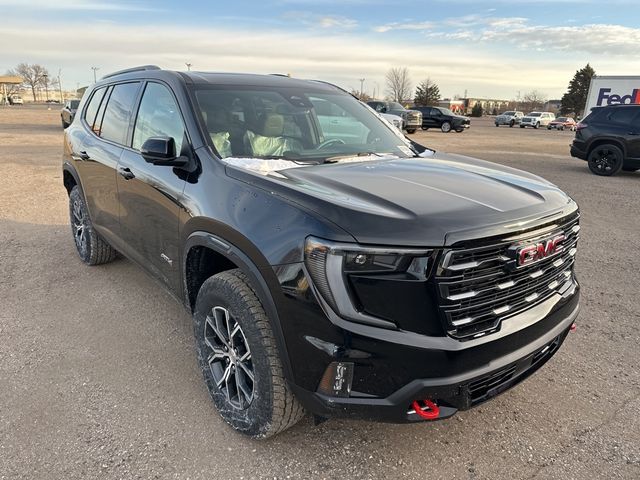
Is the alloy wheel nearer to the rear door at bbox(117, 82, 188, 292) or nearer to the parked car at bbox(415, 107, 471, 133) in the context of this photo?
the rear door at bbox(117, 82, 188, 292)

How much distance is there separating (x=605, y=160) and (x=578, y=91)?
239 ft

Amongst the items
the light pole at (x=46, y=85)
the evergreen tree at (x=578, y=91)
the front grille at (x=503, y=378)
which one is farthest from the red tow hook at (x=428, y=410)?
the light pole at (x=46, y=85)

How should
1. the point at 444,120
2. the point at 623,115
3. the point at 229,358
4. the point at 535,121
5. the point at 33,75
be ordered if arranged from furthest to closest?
1. the point at 33,75
2. the point at 535,121
3. the point at 444,120
4. the point at 623,115
5. the point at 229,358

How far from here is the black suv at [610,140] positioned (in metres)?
11.4

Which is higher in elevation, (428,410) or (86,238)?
(428,410)

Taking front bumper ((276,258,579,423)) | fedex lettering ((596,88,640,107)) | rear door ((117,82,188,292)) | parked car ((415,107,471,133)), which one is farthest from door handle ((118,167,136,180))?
parked car ((415,107,471,133))

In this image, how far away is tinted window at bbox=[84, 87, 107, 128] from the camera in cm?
453

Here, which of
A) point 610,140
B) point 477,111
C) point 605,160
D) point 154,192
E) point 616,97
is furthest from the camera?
point 477,111

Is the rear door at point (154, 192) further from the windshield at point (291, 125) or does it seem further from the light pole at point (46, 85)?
the light pole at point (46, 85)

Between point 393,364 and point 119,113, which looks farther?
point 119,113

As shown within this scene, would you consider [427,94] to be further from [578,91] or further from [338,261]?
[338,261]

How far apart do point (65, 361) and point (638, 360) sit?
12.7 ft

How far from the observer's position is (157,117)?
3.36m

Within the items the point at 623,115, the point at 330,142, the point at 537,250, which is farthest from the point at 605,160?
the point at 537,250
